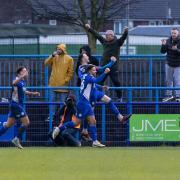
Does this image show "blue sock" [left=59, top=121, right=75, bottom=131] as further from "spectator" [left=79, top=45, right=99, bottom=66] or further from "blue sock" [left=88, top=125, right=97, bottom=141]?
"spectator" [left=79, top=45, right=99, bottom=66]

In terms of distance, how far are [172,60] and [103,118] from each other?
2518 millimetres

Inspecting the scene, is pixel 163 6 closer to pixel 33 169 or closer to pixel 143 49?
pixel 143 49

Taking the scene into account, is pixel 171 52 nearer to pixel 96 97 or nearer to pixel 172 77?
pixel 172 77

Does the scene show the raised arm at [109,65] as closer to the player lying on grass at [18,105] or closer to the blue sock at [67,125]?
the blue sock at [67,125]

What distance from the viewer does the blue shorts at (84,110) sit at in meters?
19.1

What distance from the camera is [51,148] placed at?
19031 millimetres

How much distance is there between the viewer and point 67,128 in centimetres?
1952

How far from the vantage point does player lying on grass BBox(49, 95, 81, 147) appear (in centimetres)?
1942

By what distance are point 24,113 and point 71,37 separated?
23.1 meters

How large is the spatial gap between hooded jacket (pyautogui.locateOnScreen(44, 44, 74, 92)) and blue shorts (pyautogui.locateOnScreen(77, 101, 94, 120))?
194cm

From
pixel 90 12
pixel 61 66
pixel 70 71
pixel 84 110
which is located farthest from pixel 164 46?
pixel 90 12

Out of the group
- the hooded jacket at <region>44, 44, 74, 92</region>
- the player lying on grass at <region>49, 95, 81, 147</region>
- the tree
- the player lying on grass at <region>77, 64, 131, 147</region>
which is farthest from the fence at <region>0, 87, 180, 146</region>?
the tree

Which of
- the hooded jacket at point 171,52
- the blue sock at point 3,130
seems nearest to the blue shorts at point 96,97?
the blue sock at point 3,130

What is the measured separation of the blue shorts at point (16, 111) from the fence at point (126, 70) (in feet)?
13.1
